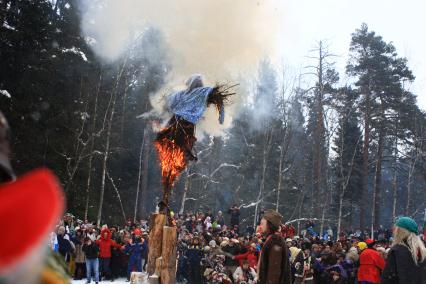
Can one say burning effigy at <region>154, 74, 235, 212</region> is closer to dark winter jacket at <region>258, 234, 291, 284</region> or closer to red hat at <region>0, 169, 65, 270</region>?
dark winter jacket at <region>258, 234, 291, 284</region>

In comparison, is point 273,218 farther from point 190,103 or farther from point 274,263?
point 190,103

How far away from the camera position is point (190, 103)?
39.3 ft

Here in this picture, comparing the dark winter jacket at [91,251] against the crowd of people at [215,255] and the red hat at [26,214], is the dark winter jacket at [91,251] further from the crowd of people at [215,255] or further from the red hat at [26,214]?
the red hat at [26,214]

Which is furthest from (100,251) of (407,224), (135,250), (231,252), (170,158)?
(407,224)

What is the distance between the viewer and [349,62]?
37.6 m

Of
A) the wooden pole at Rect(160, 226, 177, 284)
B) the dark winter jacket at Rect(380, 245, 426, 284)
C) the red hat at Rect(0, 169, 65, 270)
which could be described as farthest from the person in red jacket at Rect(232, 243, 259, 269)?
the red hat at Rect(0, 169, 65, 270)

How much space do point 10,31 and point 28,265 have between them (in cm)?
2501

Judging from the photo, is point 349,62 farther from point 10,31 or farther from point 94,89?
point 10,31

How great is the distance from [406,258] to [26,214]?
4833mm

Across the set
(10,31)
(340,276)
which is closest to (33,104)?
(10,31)

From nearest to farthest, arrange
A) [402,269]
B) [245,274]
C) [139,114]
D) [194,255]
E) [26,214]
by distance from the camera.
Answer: [26,214]
[402,269]
[245,274]
[194,255]
[139,114]

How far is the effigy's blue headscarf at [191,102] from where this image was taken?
1179 cm

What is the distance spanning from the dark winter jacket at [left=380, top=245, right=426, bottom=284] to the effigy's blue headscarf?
709 cm

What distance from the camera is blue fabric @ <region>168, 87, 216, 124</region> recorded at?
38.7 ft
